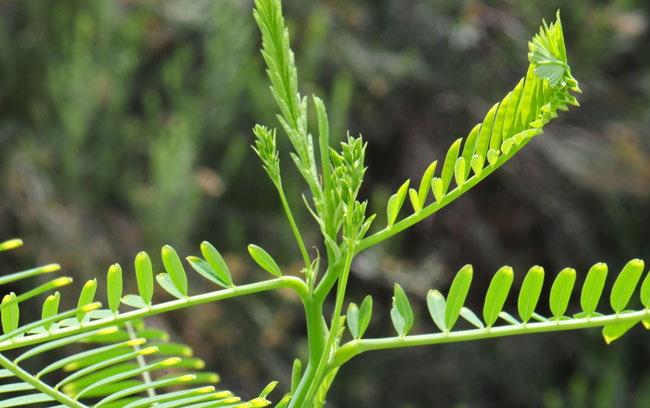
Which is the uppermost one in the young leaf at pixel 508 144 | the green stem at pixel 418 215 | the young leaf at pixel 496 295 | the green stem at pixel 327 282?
the young leaf at pixel 508 144

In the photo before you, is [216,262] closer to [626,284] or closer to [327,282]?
[327,282]

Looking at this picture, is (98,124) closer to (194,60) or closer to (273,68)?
(194,60)

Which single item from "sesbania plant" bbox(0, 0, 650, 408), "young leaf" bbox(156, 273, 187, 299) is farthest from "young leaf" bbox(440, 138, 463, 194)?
"young leaf" bbox(156, 273, 187, 299)

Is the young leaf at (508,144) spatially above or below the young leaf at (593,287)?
above

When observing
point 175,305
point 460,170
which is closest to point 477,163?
point 460,170

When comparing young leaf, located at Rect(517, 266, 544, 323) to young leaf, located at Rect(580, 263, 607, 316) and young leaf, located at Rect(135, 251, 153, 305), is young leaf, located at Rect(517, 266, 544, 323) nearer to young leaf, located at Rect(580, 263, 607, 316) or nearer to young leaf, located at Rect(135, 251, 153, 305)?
young leaf, located at Rect(580, 263, 607, 316)

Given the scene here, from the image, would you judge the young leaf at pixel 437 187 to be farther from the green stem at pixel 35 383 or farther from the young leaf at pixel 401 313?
the green stem at pixel 35 383

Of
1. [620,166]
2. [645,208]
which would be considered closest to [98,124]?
[620,166]

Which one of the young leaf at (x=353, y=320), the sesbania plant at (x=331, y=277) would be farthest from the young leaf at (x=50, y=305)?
the young leaf at (x=353, y=320)
